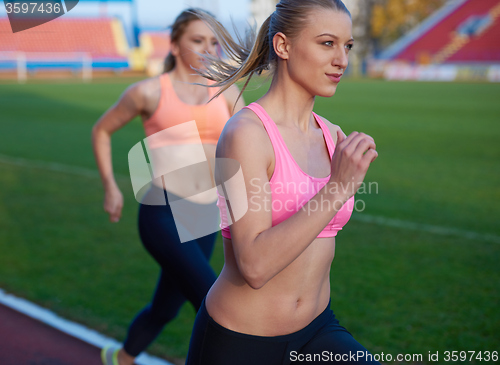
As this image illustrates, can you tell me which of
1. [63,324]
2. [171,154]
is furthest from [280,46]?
[63,324]

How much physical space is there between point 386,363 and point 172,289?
1617 millimetres

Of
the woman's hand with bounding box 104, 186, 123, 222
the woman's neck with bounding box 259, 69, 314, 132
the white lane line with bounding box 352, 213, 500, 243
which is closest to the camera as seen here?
the woman's neck with bounding box 259, 69, 314, 132

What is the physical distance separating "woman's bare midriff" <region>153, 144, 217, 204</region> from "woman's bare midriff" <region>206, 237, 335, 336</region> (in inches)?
53.8

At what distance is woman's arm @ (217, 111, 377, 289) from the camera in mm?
1651

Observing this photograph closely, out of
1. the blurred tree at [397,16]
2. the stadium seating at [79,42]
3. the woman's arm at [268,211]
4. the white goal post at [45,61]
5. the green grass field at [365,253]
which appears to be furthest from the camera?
the blurred tree at [397,16]

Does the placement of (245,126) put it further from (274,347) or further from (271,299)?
(274,347)

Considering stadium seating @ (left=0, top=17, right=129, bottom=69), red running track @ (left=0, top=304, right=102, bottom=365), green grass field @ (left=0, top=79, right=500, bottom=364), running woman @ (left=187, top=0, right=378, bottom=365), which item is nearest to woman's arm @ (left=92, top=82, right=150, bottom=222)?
green grass field @ (left=0, top=79, right=500, bottom=364)

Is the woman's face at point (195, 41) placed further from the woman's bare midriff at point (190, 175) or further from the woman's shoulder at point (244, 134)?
A: the woman's shoulder at point (244, 134)

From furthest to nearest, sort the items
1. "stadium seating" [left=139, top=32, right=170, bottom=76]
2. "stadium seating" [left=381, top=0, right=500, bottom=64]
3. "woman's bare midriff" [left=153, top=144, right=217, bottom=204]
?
1. "stadium seating" [left=139, top=32, right=170, bottom=76]
2. "stadium seating" [left=381, top=0, right=500, bottom=64]
3. "woman's bare midriff" [left=153, top=144, right=217, bottom=204]

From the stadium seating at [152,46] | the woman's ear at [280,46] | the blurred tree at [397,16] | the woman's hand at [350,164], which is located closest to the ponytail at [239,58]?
the woman's ear at [280,46]

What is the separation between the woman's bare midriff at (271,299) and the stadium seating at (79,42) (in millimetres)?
57793

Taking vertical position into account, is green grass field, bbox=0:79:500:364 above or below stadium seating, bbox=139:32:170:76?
above

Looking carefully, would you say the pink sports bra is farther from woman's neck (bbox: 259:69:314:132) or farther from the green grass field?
the green grass field

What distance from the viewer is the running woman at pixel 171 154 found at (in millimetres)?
3082
